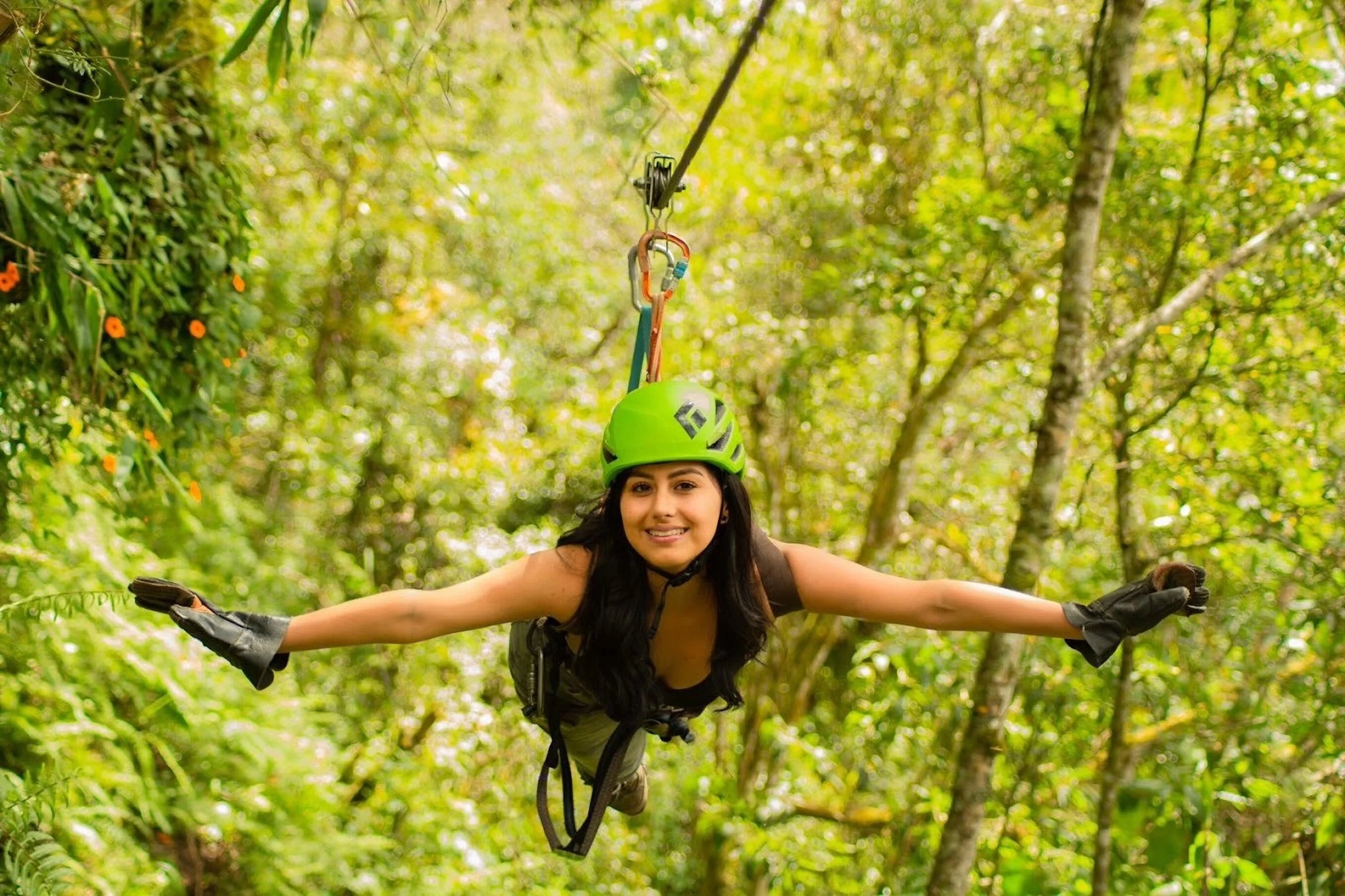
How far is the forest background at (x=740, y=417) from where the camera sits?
130 inches

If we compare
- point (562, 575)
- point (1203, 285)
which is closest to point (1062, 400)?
point (1203, 285)

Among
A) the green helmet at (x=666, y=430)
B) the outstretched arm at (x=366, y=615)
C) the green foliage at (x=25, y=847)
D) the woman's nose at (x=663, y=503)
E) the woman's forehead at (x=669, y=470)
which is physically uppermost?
the green helmet at (x=666, y=430)

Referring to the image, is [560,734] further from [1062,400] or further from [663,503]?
[1062,400]

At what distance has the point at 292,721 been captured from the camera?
5.67 m

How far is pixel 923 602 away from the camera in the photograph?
228 centimetres

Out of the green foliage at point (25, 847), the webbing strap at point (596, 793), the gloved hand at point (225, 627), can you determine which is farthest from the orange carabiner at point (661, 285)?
the green foliage at point (25, 847)

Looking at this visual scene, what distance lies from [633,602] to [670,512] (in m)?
0.28

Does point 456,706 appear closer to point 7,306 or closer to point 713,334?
point 713,334

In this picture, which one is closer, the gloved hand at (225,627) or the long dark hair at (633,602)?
the gloved hand at (225,627)

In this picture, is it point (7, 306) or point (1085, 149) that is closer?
point (7, 306)

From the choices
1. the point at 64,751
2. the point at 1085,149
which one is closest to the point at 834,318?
the point at 1085,149

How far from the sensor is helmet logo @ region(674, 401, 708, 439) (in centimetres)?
230

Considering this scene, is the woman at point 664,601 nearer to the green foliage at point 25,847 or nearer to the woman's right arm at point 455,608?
the woman's right arm at point 455,608

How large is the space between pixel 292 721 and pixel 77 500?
1.70 m
